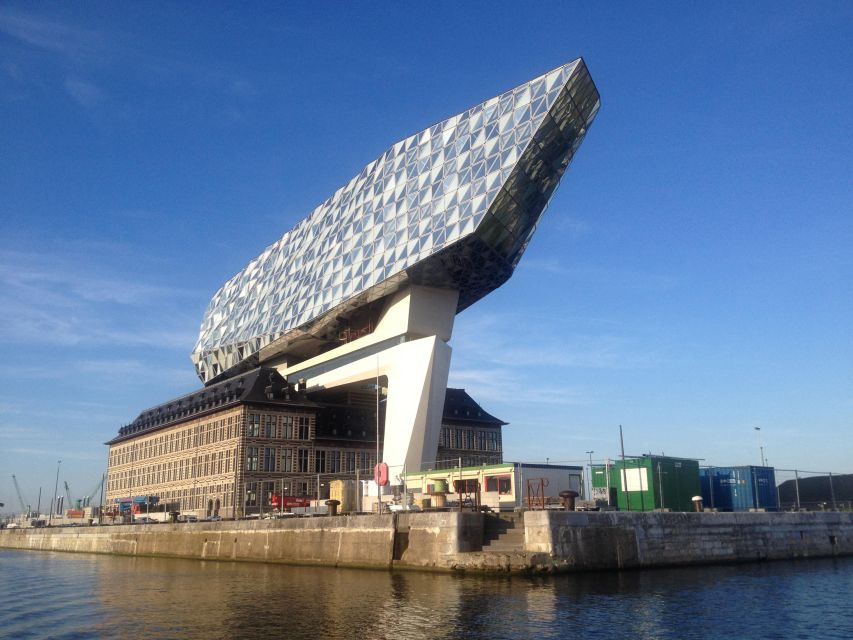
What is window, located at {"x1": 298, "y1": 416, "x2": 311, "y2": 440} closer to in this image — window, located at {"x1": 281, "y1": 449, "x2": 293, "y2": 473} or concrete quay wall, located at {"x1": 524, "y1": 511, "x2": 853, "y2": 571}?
window, located at {"x1": 281, "y1": 449, "x2": 293, "y2": 473}

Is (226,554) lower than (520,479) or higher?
lower

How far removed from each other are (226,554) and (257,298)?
4156cm

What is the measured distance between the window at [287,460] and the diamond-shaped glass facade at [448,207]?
39.8 ft

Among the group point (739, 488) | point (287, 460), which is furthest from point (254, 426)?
point (739, 488)

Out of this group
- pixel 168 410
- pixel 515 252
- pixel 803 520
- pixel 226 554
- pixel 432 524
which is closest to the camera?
pixel 432 524

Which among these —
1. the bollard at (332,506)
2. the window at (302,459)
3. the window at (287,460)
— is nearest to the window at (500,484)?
the bollard at (332,506)

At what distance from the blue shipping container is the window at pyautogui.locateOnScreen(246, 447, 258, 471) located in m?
44.4

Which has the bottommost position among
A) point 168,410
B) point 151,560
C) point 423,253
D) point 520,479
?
point 151,560

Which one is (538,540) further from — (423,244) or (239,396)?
(239,396)

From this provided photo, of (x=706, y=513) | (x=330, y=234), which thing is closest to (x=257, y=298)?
(x=330, y=234)

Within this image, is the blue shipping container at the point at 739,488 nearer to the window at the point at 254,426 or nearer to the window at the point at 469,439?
the window at the point at 254,426

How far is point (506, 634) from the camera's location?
2041 centimetres

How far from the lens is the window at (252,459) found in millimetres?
77500

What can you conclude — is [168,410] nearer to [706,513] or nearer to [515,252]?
[515,252]
